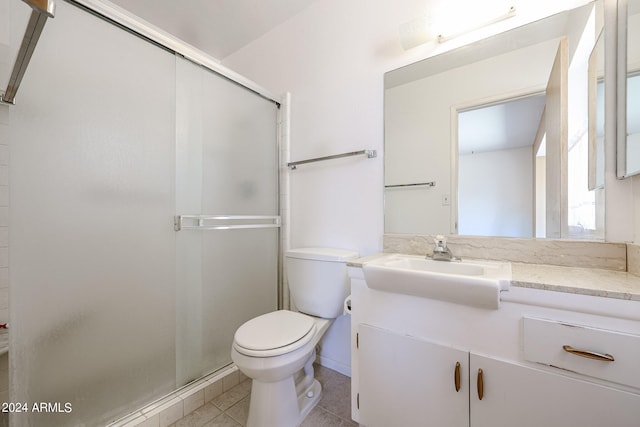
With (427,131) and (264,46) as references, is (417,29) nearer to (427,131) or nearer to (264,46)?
(427,131)

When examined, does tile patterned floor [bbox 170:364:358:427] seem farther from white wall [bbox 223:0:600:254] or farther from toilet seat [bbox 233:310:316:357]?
white wall [bbox 223:0:600:254]

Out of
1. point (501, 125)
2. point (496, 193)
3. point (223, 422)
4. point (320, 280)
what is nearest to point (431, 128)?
point (501, 125)

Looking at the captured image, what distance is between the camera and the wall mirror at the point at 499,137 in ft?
3.46

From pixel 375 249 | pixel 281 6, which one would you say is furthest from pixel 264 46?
pixel 375 249

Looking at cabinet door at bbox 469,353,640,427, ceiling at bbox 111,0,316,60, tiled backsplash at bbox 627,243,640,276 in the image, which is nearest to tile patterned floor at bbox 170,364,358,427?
cabinet door at bbox 469,353,640,427

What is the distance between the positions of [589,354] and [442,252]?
54 centimetres

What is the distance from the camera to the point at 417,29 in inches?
50.0

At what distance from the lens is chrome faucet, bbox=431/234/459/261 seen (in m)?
1.15

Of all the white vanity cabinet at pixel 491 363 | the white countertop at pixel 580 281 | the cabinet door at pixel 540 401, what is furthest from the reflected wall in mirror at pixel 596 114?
the cabinet door at pixel 540 401

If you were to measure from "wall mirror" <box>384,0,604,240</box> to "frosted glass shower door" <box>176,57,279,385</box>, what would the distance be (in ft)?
2.85

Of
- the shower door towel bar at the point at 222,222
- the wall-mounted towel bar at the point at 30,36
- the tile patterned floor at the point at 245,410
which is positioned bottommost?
the tile patterned floor at the point at 245,410

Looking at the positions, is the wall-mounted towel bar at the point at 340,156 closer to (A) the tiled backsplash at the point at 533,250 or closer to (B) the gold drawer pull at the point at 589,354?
(A) the tiled backsplash at the point at 533,250

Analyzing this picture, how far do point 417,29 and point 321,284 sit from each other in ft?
4.57

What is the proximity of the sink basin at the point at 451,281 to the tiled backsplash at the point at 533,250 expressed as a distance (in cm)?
13
